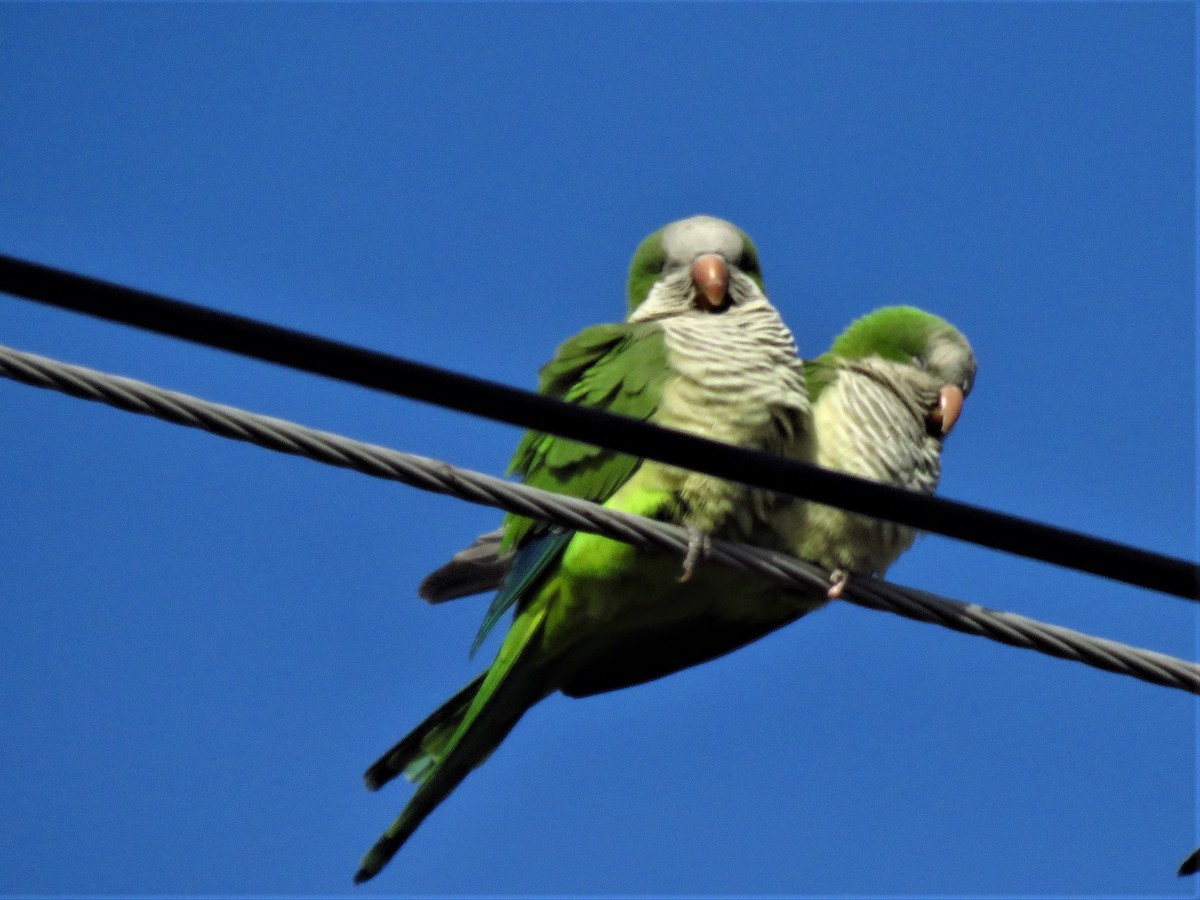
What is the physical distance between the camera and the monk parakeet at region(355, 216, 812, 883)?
4652mm

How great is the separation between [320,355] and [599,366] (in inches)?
99.2

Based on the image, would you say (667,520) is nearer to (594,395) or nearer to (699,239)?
(594,395)

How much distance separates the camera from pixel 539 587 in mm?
4875

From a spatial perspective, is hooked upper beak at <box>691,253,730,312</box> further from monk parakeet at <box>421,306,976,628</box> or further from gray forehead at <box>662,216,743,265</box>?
monk parakeet at <box>421,306,976,628</box>

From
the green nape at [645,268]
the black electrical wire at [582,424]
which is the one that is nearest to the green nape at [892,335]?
the green nape at [645,268]

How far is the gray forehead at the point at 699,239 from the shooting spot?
18.9 ft

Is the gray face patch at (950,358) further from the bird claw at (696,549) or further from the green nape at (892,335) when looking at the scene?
the bird claw at (696,549)

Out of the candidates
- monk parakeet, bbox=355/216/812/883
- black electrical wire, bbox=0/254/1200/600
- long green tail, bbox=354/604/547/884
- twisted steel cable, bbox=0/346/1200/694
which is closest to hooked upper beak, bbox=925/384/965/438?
monk parakeet, bbox=355/216/812/883

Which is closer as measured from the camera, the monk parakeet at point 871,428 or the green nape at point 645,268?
the monk parakeet at point 871,428

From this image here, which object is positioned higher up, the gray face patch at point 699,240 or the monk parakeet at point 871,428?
the gray face patch at point 699,240

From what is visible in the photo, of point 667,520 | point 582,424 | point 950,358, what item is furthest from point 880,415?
point 582,424

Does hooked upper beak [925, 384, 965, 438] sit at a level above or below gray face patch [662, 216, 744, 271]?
below

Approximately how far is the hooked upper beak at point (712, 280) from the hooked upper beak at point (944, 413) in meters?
0.80

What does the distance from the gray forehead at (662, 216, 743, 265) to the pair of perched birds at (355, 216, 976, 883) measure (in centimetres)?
44
